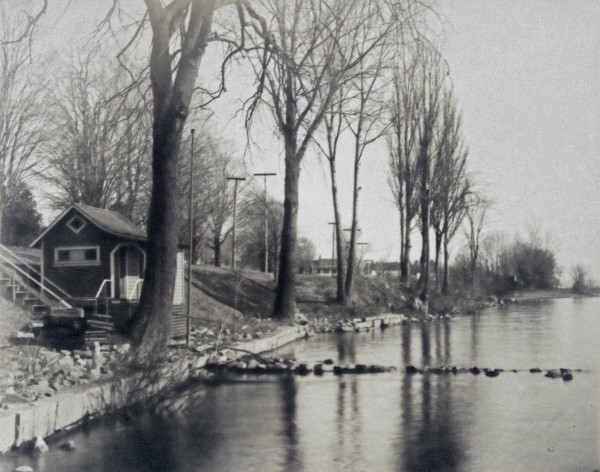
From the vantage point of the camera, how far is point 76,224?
26.2 meters

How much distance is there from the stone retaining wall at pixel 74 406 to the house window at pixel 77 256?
1453 centimetres

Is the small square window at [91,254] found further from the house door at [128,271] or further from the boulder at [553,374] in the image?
the boulder at [553,374]

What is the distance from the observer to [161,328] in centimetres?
1427

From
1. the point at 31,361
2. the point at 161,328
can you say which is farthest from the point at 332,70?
the point at 31,361

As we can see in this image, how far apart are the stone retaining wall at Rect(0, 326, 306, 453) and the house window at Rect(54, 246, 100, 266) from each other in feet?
47.7

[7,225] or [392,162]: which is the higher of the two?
[392,162]

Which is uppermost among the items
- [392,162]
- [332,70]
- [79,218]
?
[392,162]

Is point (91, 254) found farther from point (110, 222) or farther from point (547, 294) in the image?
point (547, 294)

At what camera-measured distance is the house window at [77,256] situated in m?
26.2

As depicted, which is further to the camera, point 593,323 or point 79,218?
point 593,323

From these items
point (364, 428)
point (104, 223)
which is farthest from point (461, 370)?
point (104, 223)

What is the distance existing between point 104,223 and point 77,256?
61.4 inches

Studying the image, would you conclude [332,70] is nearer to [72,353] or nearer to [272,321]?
[72,353]

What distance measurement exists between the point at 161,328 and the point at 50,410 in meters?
5.40
